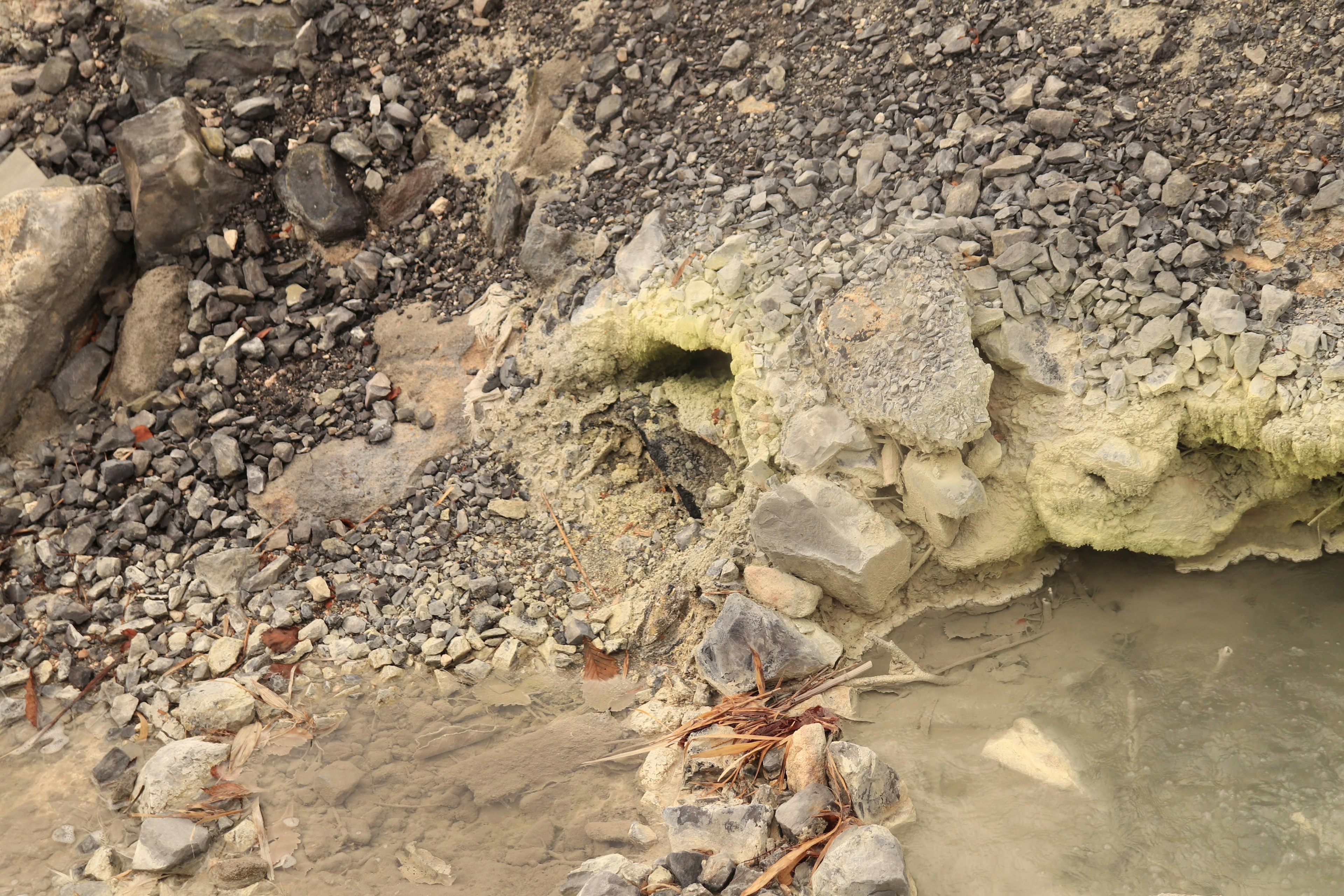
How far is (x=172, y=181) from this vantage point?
4059mm

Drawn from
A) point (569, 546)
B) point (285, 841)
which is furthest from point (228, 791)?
point (569, 546)

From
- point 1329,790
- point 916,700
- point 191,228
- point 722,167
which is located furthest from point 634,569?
point 191,228

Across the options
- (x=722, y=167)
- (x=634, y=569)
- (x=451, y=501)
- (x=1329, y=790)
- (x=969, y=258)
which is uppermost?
(x=722, y=167)

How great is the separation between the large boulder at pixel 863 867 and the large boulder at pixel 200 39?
13.1 feet

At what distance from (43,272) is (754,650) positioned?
333 centimetres

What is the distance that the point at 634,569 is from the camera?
345 cm

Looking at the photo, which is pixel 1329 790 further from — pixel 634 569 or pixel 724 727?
pixel 634 569

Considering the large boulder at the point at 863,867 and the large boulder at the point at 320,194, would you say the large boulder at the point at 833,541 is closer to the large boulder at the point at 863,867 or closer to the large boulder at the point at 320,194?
the large boulder at the point at 863,867

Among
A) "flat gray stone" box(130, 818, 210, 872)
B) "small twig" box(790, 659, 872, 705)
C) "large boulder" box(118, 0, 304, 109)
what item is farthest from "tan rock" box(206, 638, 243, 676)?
"large boulder" box(118, 0, 304, 109)

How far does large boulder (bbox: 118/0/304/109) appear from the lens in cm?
425

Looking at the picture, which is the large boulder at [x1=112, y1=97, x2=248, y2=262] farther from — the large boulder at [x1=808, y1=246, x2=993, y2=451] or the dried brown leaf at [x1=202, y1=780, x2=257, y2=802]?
the large boulder at [x1=808, y1=246, x2=993, y2=451]

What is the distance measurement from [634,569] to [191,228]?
2.52 metres

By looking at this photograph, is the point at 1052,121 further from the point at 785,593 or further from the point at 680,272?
the point at 785,593

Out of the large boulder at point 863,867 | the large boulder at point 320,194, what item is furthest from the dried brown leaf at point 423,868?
the large boulder at point 320,194
